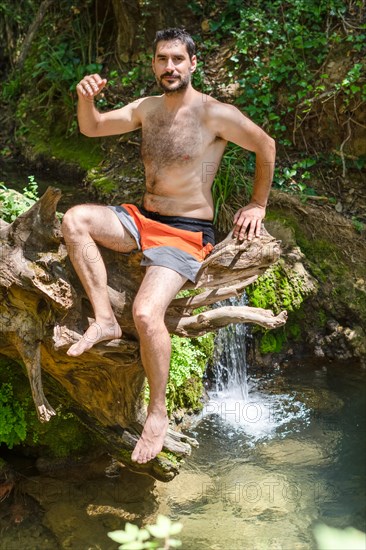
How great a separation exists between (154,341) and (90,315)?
0.47 metres

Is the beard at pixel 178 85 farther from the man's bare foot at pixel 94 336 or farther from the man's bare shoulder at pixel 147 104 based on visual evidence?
the man's bare foot at pixel 94 336

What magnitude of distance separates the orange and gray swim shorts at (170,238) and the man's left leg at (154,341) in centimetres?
8

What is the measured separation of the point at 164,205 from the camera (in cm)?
400

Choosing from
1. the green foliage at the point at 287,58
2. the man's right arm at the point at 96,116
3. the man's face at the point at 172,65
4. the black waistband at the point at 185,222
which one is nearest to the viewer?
the man's right arm at the point at 96,116

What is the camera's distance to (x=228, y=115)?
154 inches

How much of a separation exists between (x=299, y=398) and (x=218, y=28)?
4.69 metres

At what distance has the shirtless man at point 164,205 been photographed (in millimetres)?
3619

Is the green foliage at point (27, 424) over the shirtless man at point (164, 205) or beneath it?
beneath

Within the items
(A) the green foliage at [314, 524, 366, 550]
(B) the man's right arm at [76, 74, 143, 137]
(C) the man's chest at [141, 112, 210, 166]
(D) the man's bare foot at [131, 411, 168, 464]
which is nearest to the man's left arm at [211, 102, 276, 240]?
(C) the man's chest at [141, 112, 210, 166]

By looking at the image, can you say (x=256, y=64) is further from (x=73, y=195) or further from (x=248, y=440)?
(x=248, y=440)

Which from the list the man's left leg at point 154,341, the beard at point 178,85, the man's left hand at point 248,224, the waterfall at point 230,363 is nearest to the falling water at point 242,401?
the waterfall at point 230,363

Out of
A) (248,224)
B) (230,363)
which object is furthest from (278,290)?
(248,224)

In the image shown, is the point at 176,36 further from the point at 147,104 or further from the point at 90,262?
the point at 90,262

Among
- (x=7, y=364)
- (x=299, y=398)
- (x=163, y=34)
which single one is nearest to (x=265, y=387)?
(x=299, y=398)
